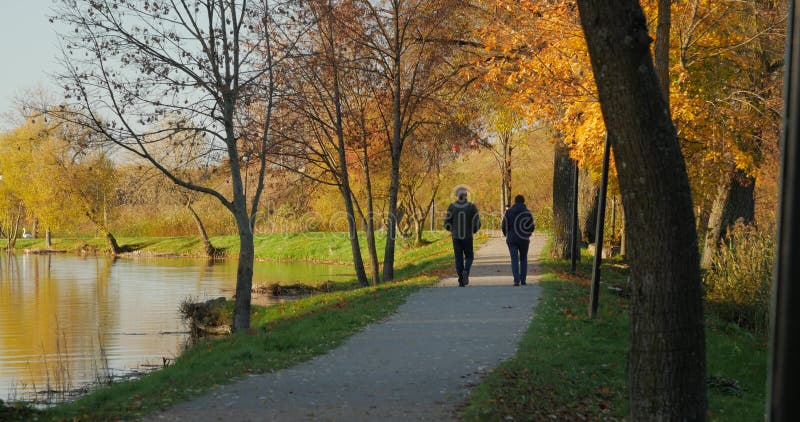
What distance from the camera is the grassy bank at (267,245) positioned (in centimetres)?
4669

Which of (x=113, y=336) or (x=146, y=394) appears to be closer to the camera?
(x=146, y=394)

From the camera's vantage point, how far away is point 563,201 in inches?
979

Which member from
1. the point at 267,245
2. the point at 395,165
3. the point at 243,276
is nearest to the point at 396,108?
the point at 395,165

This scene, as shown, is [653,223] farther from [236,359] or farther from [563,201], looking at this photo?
[563,201]

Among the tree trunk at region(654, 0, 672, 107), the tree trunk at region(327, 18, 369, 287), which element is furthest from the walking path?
the tree trunk at region(327, 18, 369, 287)

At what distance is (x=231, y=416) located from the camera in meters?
7.23

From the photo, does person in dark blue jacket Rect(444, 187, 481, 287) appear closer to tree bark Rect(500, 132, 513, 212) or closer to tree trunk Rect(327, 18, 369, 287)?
tree trunk Rect(327, 18, 369, 287)

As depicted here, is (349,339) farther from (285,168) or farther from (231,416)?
(285,168)

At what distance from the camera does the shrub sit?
53.9ft

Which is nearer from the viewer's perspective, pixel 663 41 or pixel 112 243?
pixel 663 41

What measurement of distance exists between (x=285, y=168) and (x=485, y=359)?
558 inches

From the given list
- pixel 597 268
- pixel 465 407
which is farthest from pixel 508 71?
pixel 465 407

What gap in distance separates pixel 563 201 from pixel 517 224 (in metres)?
7.56

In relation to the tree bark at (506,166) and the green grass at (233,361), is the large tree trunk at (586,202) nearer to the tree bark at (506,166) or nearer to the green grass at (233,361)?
the tree bark at (506,166)
